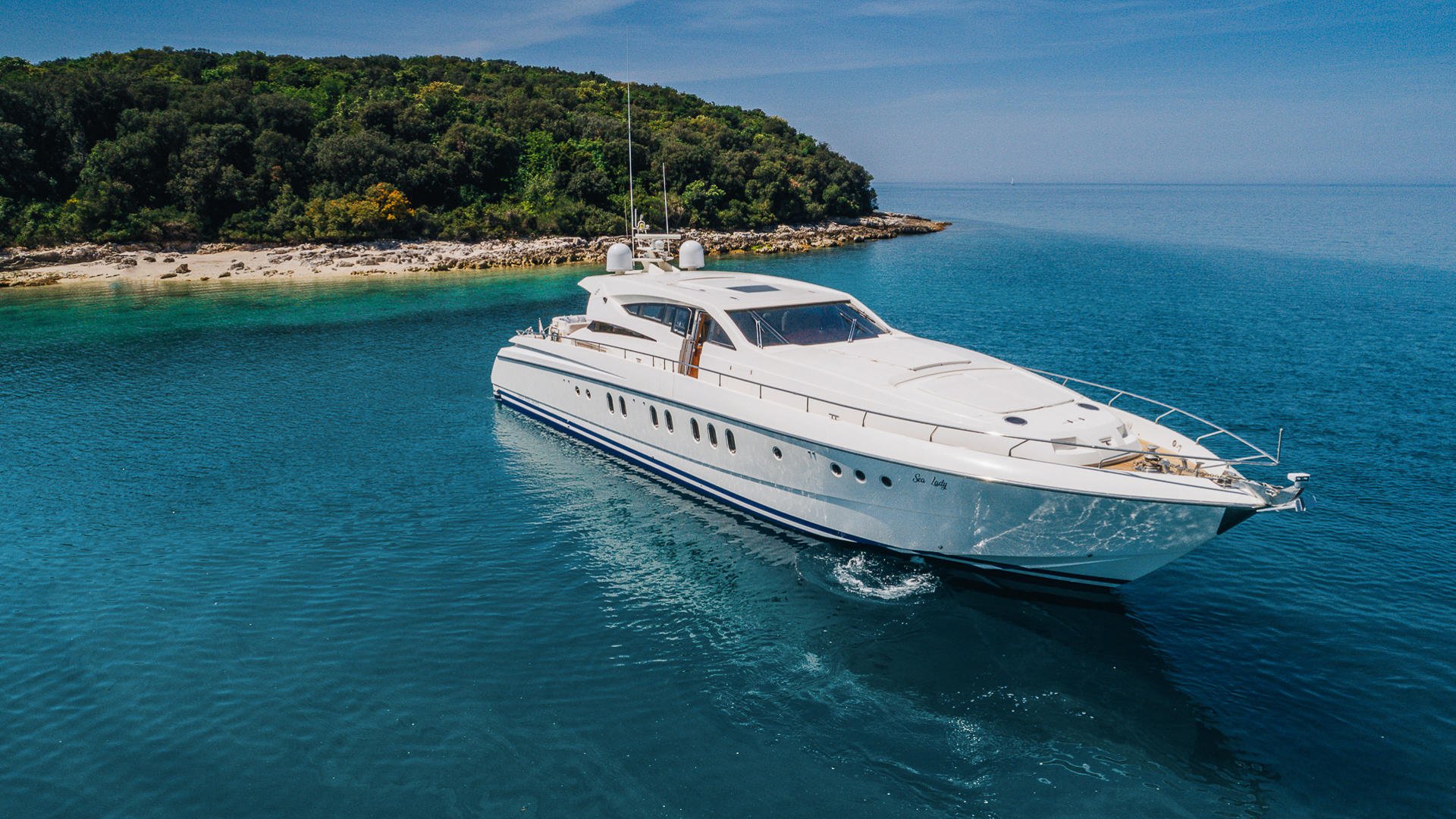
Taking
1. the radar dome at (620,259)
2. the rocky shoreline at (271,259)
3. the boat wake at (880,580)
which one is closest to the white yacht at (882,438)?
the boat wake at (880,580)

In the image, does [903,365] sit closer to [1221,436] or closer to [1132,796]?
[1132,796]

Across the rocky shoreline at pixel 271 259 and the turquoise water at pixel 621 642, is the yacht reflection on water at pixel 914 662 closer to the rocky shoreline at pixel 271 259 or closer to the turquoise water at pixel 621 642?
the turquoise water at pixel 621 642

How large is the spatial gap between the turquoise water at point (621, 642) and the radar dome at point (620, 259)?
518 centimetres

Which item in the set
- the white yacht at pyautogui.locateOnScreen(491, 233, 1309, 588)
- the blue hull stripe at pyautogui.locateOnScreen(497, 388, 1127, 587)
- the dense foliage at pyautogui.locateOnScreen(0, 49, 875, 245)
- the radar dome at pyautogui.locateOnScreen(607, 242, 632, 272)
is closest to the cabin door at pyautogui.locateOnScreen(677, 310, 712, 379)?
the white yacht at pyautogui.locateOnScreen(491, 233, 1309, 588)

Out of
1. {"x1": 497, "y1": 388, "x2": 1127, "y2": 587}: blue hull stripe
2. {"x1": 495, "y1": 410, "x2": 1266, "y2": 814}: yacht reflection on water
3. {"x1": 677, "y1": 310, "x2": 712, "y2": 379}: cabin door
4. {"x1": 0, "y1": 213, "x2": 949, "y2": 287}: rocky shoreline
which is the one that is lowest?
{"x1": 495, "y1": 410, "x2": 1266, "y2": 814}: yacht reflection on water

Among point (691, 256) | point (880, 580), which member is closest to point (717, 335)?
point (691, 256)

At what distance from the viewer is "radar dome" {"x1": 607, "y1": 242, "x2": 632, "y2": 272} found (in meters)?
23.2

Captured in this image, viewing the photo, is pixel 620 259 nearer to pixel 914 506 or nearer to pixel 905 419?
pixel 905 419

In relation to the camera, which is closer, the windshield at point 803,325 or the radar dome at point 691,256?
the windshield at point 803,325

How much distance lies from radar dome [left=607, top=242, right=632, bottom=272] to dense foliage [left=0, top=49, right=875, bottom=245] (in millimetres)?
42653

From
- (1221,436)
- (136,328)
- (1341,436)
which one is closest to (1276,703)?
(1221,436)

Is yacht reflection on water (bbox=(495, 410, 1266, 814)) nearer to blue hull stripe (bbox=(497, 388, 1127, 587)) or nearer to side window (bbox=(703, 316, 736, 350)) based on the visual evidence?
blue hull stripe (bbox=(497, 388, 1127, 587))

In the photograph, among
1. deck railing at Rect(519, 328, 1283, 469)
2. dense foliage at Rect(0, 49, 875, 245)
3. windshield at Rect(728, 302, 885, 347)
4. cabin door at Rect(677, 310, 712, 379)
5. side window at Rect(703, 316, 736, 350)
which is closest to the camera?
deck railing at Rect(519, 328, 1283, 469)

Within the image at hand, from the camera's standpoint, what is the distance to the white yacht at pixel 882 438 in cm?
1155
